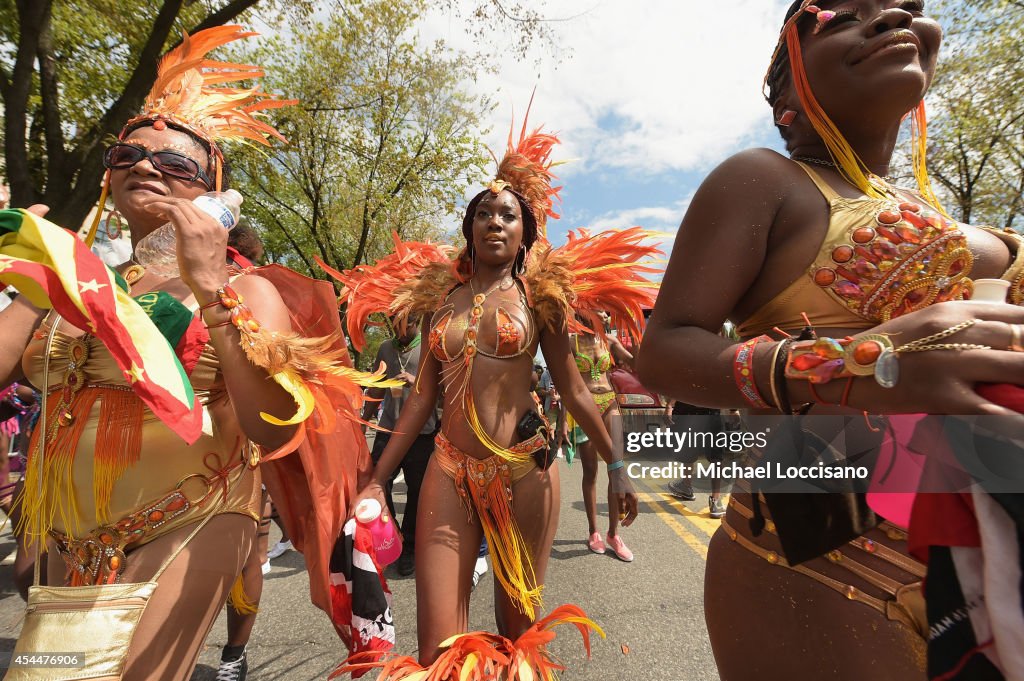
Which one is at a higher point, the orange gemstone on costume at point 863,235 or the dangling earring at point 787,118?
the dangling earring at point 787,118

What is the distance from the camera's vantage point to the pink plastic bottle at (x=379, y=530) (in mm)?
1882

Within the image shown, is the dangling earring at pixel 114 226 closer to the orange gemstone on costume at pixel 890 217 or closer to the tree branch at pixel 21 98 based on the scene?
the orange gemstone on costume at pixel 890 217

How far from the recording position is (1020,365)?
0.67m

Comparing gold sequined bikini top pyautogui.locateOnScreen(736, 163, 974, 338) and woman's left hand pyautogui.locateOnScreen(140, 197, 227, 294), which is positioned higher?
woman's left hand pyautogui.locateOnScreen(140, 197, 227, 294)

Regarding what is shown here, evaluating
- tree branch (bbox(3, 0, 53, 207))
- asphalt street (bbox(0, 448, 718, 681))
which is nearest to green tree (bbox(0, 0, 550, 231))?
tree branch (bbox(3, 0, 53, 207))

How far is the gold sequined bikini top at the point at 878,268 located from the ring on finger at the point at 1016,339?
358mm

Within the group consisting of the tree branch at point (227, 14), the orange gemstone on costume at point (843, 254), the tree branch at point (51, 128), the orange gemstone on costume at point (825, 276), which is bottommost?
the orange gemstone on costume at point (825, 276)

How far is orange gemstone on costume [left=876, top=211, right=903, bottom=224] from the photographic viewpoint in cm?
107

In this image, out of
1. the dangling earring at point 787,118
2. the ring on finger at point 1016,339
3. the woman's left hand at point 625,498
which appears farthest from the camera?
the woman's left hand at point 625,498

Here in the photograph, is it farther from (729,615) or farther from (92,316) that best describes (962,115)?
(92,316)

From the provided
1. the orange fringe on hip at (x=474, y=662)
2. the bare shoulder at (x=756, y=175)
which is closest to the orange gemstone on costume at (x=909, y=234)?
the bare shoulder at (x=756, y=175)

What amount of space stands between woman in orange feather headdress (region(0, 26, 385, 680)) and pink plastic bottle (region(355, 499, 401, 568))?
14.2 inches

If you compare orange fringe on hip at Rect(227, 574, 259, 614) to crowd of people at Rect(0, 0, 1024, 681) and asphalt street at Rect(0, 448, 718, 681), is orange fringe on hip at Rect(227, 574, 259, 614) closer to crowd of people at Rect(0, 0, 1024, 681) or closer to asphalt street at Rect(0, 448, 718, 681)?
crowd of people at Rect(0, 0, 1024, 681)

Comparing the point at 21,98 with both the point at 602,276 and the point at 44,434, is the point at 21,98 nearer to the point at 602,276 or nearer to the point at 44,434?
the point at 44,434
